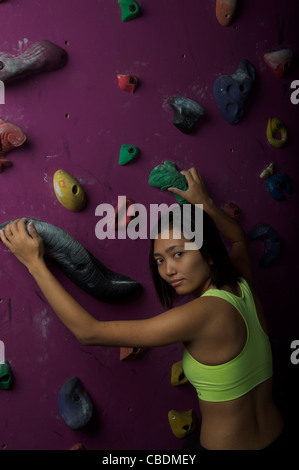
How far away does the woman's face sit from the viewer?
3.92 feet

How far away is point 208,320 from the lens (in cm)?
113

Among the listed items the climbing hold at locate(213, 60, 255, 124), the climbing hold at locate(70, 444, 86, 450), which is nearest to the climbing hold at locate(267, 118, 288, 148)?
the climbing hold at locate(213, 60, 255, 124)

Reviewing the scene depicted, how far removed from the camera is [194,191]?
1.44 meters

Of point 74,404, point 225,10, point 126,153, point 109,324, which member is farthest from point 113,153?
point 74,404

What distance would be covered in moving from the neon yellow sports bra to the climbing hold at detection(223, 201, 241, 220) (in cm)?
39

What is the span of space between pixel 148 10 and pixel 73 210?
62cm

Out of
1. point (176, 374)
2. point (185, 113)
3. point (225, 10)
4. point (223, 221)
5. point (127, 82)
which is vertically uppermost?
point (225, 10)

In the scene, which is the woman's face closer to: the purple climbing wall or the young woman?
the young woman

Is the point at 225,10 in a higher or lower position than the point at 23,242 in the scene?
higher

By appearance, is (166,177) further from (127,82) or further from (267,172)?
(267,172)

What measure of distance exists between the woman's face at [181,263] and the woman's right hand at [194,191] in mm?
253

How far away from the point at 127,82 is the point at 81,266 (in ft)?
1.74
